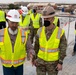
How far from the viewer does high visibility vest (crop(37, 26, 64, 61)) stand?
412cm

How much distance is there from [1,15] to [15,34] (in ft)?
19.5

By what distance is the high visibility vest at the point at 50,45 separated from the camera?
4117 millimetres

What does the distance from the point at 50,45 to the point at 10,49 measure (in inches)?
25.6

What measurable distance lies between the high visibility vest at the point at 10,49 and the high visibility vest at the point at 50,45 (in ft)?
0.98

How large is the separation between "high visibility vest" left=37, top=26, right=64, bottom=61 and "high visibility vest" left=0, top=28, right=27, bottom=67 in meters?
0.30

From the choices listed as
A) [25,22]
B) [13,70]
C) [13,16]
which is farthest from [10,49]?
[25,22]

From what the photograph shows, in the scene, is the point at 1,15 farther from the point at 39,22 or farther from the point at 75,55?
the point at 75,55

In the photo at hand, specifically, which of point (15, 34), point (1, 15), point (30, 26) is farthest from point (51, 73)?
point (1, 15)

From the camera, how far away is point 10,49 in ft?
13.2

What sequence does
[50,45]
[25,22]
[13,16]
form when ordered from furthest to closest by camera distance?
[25,22], [50,45], [13,16]

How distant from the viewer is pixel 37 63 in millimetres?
4301

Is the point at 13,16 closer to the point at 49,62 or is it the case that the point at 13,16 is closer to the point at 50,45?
the point at 50,45

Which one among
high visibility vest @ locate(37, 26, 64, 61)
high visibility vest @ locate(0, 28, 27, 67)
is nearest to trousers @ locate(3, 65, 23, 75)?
high visibility vest @ locate(0, 28, 27, 67)

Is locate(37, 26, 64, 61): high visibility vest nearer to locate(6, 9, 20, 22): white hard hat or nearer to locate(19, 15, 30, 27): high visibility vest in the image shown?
locate(6, 9, 20, 22): white hard hat
